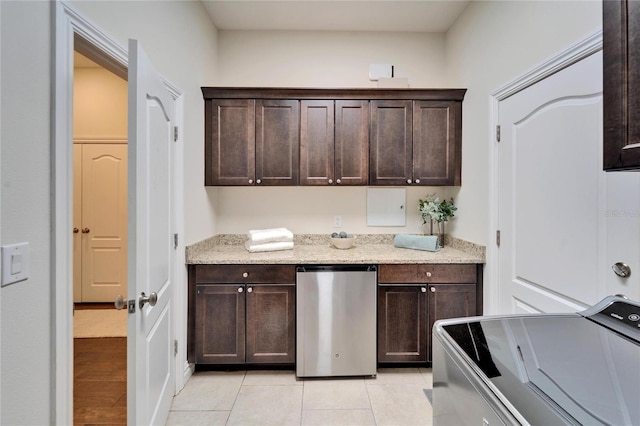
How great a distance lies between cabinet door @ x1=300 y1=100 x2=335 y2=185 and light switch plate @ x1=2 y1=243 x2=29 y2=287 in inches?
72.5

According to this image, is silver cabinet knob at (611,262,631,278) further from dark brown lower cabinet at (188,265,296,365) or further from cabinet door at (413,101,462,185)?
dark brown lower cabinet at (188,265,296,365)

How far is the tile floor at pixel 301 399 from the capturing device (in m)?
1.81

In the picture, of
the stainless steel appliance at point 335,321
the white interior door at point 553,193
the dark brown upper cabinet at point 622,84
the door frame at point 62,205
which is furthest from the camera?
the stainless steel appliance at point 335,321

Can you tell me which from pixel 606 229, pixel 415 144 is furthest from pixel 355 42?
pixel 606 229

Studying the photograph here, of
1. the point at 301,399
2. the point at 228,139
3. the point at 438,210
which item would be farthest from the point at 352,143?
the point at 301,399

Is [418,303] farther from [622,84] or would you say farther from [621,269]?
[622,84]

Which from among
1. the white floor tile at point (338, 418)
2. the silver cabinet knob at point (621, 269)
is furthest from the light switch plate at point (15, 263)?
the silver cabinet knob at point (621, 269)

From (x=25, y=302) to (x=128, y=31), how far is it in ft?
4.28

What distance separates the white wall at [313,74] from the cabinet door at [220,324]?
0.79m

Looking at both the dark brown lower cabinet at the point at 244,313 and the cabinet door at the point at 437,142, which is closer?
the dark brown lower cabinet at the point at 244,313

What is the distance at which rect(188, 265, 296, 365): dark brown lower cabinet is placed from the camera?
7.25ft

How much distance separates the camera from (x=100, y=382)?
2.20m

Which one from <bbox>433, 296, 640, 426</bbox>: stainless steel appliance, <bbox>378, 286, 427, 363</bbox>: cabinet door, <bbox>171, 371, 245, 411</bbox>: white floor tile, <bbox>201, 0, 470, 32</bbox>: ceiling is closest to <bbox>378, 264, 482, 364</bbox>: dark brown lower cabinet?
<bbox>378, 286, 427, 363</bbox>: cabinet door

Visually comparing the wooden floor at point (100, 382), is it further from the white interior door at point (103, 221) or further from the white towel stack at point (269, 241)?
the white towel stack at point (269, 241)
